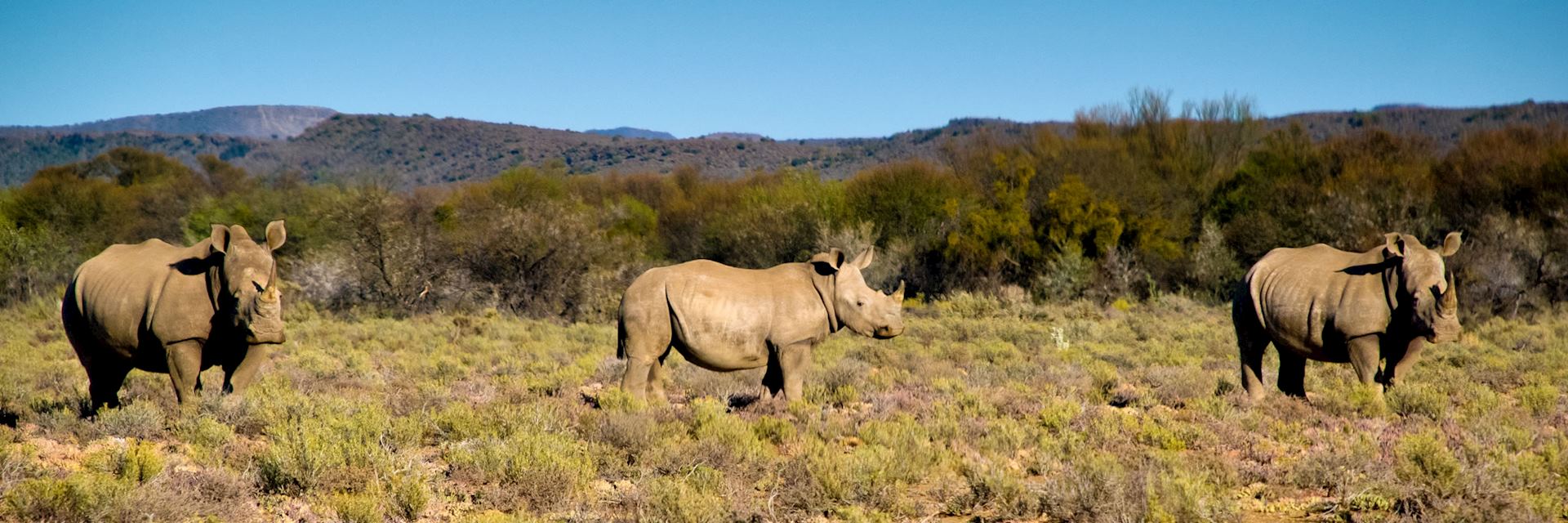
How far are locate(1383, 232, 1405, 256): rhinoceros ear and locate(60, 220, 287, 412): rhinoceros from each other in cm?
954

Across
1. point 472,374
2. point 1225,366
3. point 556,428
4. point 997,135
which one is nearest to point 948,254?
point 997,135

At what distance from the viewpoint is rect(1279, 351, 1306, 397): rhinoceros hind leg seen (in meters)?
11.5

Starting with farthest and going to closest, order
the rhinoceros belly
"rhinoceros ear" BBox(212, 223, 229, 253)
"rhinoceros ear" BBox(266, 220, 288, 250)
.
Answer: the rhinoceros belly → "rhinoceros ear" BBox(266, 220, 288, 250) → "rhinoceros ear" BBox(212, 223, 229, 253)

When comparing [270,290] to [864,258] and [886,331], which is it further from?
[886,331]

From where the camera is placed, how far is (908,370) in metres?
15.2

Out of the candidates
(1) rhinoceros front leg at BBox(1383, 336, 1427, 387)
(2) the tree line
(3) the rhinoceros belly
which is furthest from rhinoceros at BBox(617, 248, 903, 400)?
(2) the tree line

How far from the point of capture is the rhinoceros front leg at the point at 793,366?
1055cm

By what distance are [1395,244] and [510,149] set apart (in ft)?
468

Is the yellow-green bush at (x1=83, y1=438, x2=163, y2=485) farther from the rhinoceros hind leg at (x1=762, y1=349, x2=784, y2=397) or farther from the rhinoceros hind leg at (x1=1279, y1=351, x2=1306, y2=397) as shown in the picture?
the rhinoceros hind leg at (x1=1279, y1=351, x2=1306, y2=397)

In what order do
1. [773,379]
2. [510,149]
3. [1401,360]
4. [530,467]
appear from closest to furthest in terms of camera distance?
[530,467]
[1401,360]
[773,379]
[510,149]

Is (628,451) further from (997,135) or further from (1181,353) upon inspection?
(997,135)

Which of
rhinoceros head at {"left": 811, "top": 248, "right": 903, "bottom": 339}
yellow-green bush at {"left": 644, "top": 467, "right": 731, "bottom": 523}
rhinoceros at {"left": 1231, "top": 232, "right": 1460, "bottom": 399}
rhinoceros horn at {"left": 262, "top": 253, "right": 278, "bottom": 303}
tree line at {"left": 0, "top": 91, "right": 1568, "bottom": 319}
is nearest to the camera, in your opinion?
yellow-green bush at {"left": 644, "top": 467, "right": 731, "bottom": 523}

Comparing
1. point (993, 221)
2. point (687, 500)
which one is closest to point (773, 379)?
point (687, 500)

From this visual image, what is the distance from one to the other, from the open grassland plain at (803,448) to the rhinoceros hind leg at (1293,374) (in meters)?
0.28
